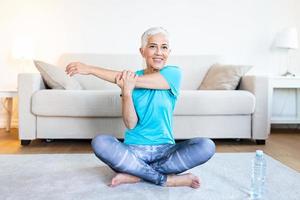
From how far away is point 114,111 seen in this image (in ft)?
8.34

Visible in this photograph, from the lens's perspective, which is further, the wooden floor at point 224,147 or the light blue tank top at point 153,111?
the wooden floor at point 224,147

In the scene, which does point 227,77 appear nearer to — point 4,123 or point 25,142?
point 25,142

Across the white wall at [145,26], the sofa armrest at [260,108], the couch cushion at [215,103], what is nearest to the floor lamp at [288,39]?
the white wall at [145,26]

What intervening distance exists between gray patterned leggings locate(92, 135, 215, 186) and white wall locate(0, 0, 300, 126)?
220cm

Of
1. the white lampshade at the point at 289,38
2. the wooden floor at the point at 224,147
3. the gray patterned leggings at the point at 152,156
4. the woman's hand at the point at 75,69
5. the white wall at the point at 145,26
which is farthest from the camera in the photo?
the white wall at the point at 145,26

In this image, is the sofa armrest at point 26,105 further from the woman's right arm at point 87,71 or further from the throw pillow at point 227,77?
the throw pillow at point 227,77

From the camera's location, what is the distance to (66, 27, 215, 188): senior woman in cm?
146

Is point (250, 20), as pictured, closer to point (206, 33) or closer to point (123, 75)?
point (206, 33)

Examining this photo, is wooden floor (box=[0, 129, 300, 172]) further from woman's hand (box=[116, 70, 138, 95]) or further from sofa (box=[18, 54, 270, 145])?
woman's hand (box=[116, 70, 138, 95])

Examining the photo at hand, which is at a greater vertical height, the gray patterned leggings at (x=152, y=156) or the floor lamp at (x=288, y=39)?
the floor lamp at (x=288, y=39)

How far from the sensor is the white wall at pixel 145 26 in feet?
11.6

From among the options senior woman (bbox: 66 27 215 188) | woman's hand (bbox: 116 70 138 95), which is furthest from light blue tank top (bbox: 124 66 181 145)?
woman's hand (bbox: 116 70 138 95)

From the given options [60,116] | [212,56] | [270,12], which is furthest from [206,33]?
[60,116]

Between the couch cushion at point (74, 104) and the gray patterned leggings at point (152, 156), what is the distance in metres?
1.04
